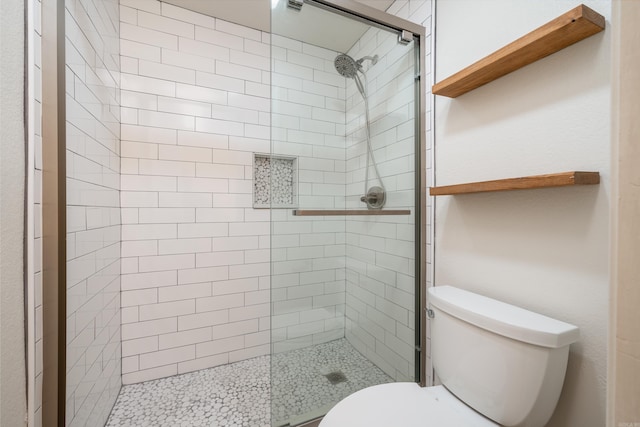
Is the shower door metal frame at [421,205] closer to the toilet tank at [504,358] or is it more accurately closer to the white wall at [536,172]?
the white wall at [536,172]

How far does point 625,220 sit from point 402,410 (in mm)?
841

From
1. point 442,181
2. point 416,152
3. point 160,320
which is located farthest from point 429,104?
point 160,320

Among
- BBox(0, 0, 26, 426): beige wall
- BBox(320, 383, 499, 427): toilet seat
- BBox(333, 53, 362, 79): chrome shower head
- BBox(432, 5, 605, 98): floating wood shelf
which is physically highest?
BBox(333, 53, 362, 79): chrome shower head

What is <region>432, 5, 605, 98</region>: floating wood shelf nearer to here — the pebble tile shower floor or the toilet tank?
the toilet tank

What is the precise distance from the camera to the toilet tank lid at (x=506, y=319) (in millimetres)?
768

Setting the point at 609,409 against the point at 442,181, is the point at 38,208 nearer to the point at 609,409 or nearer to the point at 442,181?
the point at 609,409

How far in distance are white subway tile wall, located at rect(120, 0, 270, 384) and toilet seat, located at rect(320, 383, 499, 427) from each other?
4.17ft

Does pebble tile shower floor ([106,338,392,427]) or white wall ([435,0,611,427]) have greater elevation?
white wall ([435,0,611,427])

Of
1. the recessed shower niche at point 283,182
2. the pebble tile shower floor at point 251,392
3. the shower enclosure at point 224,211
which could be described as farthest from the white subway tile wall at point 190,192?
the recessed shower niche at point 283,182

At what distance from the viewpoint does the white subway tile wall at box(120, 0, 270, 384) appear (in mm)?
1706

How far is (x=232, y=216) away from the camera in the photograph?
195 cm

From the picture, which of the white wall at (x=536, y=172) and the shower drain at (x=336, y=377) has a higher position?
the white wall at (x=536, y=172)

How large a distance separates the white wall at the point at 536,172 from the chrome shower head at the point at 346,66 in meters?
0.46

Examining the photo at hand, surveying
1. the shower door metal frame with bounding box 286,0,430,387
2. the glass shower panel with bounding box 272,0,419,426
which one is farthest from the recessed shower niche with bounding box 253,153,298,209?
the shower door metal frame with bounding box 286,0,430,387
